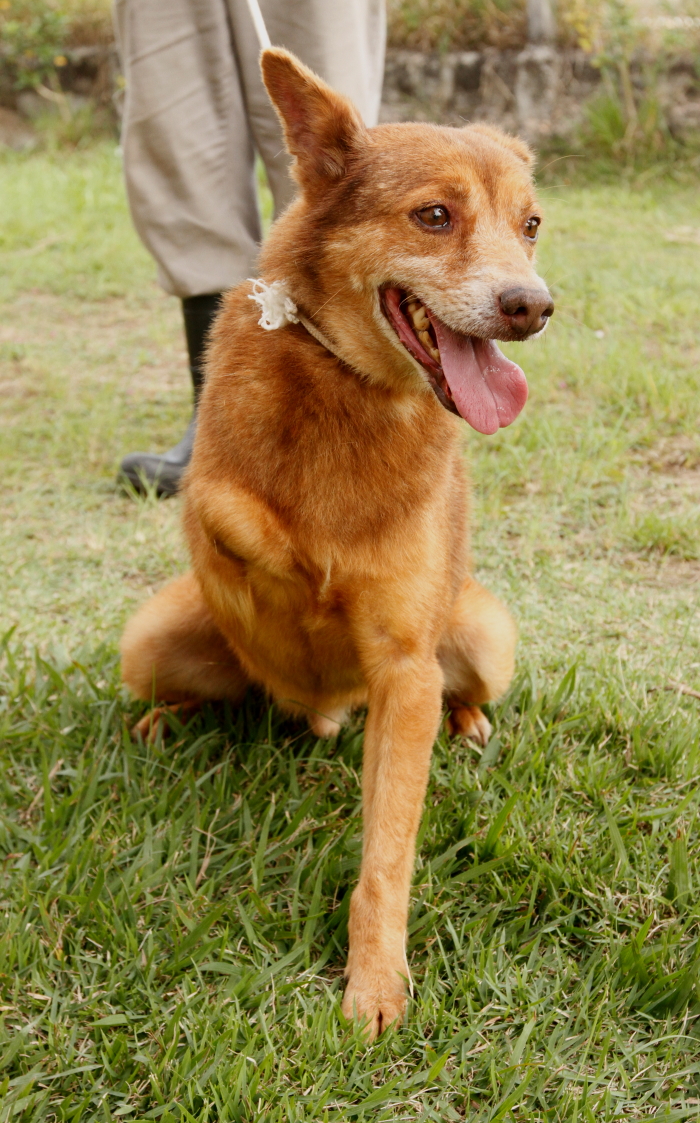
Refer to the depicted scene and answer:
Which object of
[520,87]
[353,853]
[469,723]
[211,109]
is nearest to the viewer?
[353,853]

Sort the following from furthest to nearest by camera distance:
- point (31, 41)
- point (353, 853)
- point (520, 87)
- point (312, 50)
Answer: point (31, 41), point (520, 87), point (312, 50), point (353, 853)

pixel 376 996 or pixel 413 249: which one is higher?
pixel 413 249

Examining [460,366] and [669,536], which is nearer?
[460,366]

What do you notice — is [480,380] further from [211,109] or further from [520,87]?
[520,87]

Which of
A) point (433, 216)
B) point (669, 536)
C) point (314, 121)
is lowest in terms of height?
point (669, 536)

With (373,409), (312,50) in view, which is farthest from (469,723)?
(312,50)

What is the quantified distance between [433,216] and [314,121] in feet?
1.15

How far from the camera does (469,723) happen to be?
2.82m

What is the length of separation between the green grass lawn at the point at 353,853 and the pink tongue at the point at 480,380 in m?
0.93

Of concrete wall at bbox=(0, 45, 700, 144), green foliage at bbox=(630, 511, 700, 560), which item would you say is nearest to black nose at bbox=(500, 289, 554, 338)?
green foliage at bbox=(630, 511, 700, 560)

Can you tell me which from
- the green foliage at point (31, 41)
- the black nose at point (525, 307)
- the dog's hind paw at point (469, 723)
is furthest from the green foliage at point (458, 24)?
the black nose at point (525, 307)

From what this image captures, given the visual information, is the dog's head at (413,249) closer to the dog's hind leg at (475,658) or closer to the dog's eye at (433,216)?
the dog's eye at (433,216)

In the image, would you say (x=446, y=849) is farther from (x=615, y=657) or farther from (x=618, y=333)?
(x=618, y=333)

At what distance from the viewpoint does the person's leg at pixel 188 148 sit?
11.6 ft
